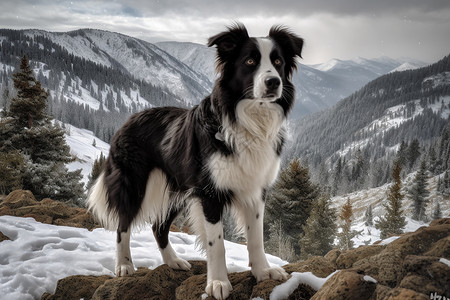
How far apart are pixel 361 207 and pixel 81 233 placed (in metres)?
77.5

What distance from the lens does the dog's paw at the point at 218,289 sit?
3271 millimetres

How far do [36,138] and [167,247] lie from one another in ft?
48.0

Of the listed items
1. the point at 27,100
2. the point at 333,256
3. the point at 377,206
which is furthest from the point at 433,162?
the point at 333,256

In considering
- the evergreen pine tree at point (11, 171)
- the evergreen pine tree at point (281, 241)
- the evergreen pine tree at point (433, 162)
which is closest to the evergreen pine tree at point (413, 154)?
the evergreen pine tree at point (433, 162)

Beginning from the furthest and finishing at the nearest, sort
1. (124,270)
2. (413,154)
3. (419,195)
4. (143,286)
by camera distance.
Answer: (413,154) → (419,195) → (124,270) → (143,286)

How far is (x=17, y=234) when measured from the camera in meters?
5.09

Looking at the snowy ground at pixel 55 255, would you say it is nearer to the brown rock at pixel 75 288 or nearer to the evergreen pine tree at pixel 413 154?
the brown rock at pixel 75 288

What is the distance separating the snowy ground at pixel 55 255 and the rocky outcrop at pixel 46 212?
1.81ft

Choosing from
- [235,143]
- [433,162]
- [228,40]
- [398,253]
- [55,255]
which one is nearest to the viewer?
[398,253]

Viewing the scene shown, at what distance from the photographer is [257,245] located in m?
3.71

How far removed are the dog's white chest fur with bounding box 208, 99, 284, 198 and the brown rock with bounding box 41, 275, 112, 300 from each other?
6.92ft

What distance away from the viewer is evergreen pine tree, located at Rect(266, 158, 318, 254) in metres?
22.9

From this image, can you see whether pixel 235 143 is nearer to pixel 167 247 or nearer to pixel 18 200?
pixel 167 247

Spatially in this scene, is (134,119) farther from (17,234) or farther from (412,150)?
(412,150)
